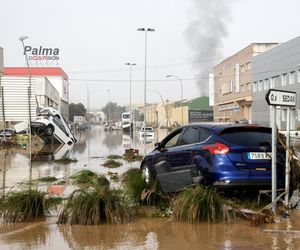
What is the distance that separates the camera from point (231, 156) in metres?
8.06

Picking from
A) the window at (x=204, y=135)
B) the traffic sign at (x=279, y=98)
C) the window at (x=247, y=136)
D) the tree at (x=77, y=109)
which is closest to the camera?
the traffic sign at (x=279, y=98)

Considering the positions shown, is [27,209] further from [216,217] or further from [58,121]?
[58,121]

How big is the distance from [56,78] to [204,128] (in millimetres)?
126225

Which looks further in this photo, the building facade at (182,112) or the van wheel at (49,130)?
the building facade at (182,112)

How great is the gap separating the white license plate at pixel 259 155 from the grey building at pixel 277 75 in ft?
139

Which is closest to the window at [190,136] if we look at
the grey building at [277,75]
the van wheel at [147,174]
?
the van wheel at [147,174]

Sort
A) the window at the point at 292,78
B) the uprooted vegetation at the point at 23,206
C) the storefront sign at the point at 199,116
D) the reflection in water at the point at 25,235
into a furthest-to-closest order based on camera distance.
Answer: the storefront sign at the point at 199,116 → the window at the point at 292,78 → the uprooted vegetation at the point at 23,206 → the reflection in water at the point at 25,235

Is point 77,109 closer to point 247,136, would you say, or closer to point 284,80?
point 284,80

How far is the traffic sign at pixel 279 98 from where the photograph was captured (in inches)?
297

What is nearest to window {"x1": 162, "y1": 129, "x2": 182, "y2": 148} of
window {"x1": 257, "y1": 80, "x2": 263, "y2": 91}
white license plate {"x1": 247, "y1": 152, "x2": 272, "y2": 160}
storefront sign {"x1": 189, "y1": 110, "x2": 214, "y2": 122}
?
white license plate {"x1": 247, "y1": 152, "x2": 272, "y2": 160}

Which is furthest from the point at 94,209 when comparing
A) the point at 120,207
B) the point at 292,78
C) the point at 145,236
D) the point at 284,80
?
the point at 284,80

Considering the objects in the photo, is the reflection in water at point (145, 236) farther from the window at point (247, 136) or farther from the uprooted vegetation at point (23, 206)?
the window at point (247, 136)

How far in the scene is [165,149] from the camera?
980 centimetres

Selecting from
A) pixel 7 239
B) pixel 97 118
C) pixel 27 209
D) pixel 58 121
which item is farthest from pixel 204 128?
pixel 97 118
